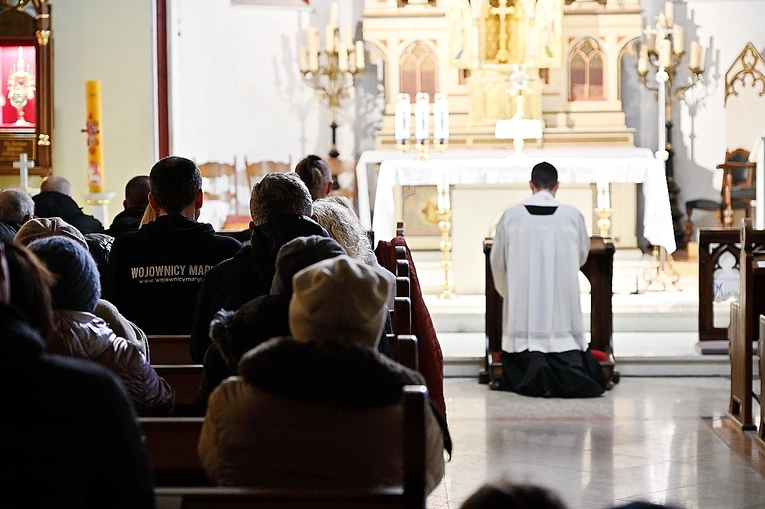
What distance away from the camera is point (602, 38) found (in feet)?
41.1

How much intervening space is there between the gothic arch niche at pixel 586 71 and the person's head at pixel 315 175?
7307mm

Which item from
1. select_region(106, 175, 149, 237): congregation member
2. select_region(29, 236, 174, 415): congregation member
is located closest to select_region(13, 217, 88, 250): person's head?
select_region(29, 236, 174, 415): congregation member

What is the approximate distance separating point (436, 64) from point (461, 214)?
13.1 feet

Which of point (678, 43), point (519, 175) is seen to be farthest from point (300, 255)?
point (678, 43)

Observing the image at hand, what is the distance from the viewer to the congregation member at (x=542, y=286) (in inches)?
281

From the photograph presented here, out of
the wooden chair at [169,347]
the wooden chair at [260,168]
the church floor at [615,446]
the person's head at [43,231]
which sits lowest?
the church floor at [615,446]

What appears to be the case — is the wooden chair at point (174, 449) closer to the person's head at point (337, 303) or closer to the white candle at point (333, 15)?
the person's head at point (337, 303)

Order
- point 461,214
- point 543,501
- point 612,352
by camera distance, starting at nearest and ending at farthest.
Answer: point 543,501 → point 612,352 → point 461,214

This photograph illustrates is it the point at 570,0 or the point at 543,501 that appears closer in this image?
the point at 543,501

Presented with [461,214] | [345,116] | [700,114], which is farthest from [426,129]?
[700,114]

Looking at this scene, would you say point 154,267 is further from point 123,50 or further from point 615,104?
point 615,104

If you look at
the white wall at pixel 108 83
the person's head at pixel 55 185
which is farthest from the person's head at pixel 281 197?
the white wall at pixel 108 83

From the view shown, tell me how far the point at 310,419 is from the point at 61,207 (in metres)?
5.13

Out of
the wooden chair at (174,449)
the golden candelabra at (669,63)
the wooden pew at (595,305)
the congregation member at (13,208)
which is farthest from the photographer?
the golden candelabra at (669,63)
